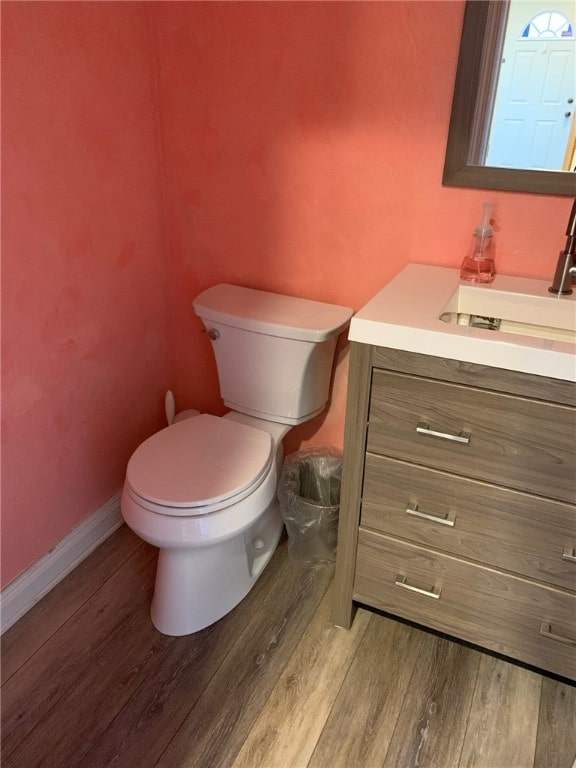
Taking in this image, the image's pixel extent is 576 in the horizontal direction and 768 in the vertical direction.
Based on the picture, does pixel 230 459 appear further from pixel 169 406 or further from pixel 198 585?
pixel 169 406

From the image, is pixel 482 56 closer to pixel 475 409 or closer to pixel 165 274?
pixel 475 409

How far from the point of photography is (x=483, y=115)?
140 cm

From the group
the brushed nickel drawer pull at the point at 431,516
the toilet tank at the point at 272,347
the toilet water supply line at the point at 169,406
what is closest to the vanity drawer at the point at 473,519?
the brushed nickel drawer pull at the point at 431,516

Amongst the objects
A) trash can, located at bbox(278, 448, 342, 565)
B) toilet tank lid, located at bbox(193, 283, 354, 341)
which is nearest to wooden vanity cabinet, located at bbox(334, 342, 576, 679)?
trash can, located at bbox(278, 448, 342, 565)

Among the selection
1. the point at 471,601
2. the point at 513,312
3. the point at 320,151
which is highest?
the point at 320,151

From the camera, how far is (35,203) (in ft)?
4.60

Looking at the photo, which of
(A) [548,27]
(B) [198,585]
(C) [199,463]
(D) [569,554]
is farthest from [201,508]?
(A) [548,27]

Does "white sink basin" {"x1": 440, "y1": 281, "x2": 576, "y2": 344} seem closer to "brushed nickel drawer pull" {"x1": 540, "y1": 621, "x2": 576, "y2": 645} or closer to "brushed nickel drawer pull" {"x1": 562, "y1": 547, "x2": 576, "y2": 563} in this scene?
"brushed nickel drawer pull" {"x1": 562, "y1": 547, "x2": 576, "y2": 563}

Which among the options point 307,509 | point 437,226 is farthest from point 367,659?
point 437,226

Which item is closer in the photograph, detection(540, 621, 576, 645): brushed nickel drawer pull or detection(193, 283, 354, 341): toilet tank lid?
detection(540, 621, 576, 645): brushed nickel drawer pull

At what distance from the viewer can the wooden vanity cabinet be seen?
1.16 metres

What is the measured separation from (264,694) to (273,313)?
0.98m

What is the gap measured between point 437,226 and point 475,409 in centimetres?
59

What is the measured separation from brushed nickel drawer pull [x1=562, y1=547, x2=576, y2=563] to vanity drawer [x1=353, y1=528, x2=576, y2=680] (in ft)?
0.32
